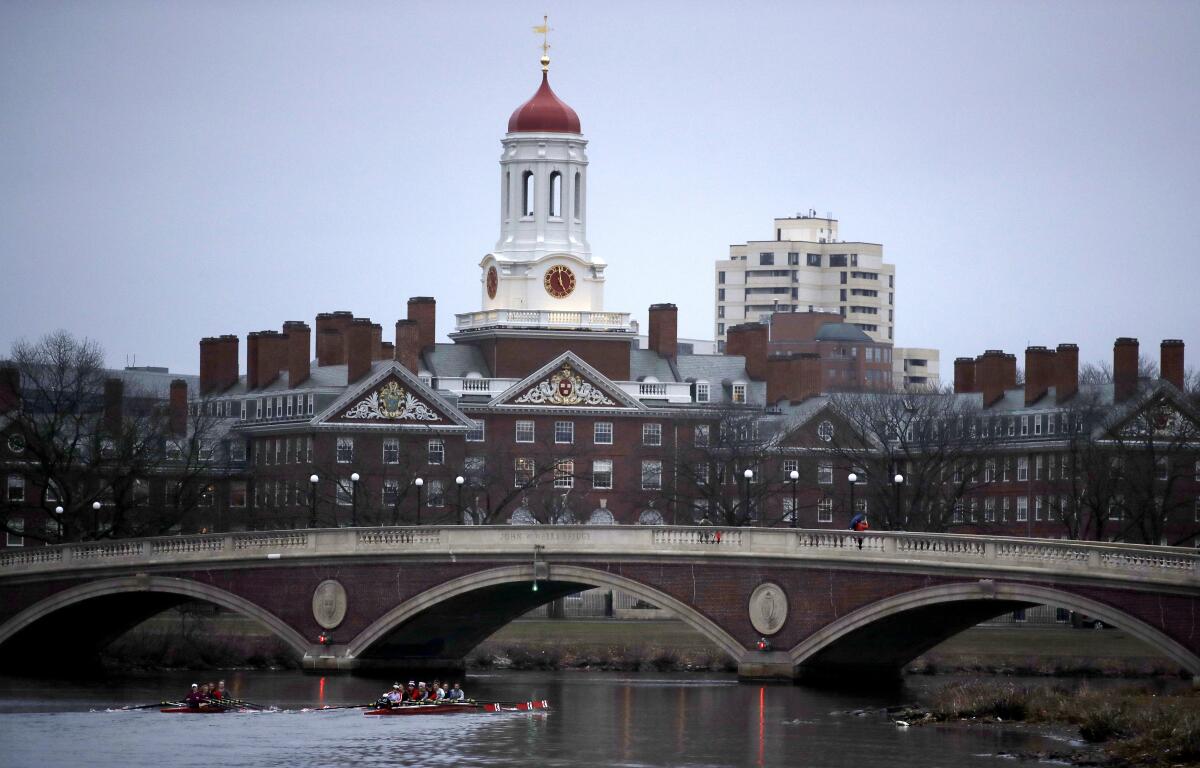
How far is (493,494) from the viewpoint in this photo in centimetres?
12075

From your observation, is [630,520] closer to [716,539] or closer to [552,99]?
[552,99]

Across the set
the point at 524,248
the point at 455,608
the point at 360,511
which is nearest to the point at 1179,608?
the point at 455,608

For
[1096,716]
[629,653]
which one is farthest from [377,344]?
[1096,716]

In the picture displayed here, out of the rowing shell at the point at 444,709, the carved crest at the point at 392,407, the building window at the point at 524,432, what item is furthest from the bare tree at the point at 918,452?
the rowing shell at the point at 444,709

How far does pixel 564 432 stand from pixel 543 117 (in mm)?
14584

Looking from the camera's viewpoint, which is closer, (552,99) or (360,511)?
(360,511)

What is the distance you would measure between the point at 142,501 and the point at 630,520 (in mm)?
24689

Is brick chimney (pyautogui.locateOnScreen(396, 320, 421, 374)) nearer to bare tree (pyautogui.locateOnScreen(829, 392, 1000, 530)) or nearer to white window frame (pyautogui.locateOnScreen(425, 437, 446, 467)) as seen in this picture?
white window frame (pyautogui.locateOnScreen(425, 437, 446, 467))

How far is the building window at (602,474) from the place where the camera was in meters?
128

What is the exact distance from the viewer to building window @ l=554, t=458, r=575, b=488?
12562 centimetres

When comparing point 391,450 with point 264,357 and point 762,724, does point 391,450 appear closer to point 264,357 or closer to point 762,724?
point 264,357

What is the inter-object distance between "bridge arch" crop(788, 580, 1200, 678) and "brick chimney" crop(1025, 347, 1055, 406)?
45414mm

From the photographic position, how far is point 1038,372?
126m

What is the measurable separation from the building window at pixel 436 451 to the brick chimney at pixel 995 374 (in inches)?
953
